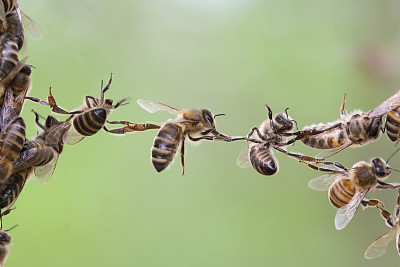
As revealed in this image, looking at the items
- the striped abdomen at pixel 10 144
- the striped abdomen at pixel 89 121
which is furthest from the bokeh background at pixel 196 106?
the striped abdomen at pixel 10 144

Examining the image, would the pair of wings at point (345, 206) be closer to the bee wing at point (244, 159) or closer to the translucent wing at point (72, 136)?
Result: the bee wing at point (244, 159)

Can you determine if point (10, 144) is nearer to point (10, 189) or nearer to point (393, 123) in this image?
point (10, 189)

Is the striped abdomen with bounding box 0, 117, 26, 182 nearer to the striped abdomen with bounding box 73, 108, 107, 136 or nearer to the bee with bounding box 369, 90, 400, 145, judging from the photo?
the striped abdomen with bounding box 73, 108, 107, 136

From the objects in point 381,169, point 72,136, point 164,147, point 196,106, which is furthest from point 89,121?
point 196,106

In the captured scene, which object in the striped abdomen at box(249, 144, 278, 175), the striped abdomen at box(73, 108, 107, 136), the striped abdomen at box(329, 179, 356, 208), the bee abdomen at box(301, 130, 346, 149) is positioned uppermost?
the striped abdomen at box(73, 108, 107, 136)

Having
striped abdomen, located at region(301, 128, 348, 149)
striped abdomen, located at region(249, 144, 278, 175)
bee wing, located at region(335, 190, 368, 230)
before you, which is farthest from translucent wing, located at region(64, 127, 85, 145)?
bee wing, located at region(335, 190, 368, 230)

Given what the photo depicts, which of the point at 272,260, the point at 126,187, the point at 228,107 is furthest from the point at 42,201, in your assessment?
the point at 272,260

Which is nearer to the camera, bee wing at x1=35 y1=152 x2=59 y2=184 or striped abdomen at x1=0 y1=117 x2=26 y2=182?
striped abdomen at x1=0 y1=117 x2=26 y2=182
